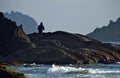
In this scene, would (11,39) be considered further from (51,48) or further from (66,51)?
(66,51)

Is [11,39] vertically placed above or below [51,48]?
above

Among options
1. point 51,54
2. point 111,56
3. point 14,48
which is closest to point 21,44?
point 14,48

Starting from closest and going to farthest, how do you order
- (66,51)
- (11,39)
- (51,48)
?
1. (51,48)
2. (66,51)
3. (11,39)

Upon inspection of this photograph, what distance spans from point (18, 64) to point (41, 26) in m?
31.9

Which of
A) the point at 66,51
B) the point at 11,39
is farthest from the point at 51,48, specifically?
the point at 11,39

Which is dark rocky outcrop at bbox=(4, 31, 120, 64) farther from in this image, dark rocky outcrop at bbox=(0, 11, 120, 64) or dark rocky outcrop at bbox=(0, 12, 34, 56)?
dark rocky outcrop at bbox=(0, 12, 34, 56)

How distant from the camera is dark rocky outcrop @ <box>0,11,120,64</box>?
378 feet

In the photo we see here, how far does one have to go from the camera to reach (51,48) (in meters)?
119

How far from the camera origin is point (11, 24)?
128m

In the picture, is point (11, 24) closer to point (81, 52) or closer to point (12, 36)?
point (12, 36)

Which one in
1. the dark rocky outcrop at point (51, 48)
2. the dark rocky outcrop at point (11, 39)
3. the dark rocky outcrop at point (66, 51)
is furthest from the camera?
the dark rocky outcrop at point (11, 39)

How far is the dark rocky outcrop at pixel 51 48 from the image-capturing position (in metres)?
115

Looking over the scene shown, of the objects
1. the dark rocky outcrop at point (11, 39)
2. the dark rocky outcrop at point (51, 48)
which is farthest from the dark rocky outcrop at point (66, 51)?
the dark rocky outcrop at point (11, 39)

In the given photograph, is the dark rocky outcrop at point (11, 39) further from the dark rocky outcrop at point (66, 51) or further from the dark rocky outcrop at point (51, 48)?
the dark rocky outcrop at point (66, 51)
